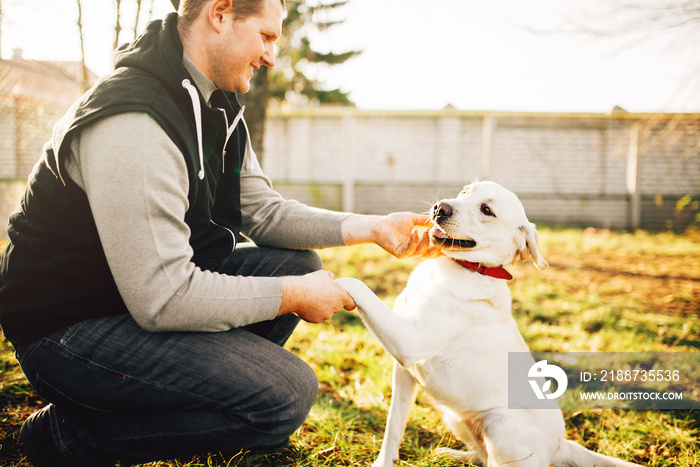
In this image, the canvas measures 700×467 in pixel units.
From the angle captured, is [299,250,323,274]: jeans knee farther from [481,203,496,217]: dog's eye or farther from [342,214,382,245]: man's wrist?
[481,203,496,217]: dog's eye

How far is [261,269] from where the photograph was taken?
212cm

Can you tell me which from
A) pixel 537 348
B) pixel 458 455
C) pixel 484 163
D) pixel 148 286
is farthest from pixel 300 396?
pixel 484 163

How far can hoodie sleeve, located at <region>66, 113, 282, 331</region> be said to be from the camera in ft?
4.32

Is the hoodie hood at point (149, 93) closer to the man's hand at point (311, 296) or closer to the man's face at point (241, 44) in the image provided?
the man's face at point (241, 44)

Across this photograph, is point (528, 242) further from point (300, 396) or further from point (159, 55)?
point (159, 55)

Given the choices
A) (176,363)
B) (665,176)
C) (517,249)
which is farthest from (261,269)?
(665,176)

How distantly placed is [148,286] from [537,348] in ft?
9.47

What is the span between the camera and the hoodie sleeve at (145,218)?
1.32 metres

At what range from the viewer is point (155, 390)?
1.48 m

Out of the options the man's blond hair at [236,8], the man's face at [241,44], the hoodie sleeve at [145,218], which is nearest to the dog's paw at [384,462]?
the hoodie sleeve at [145,218]

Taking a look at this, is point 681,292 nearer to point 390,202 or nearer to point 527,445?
point 527,445

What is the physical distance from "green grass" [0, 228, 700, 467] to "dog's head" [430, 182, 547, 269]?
3.00 ft

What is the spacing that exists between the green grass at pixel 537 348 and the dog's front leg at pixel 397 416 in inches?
3.9

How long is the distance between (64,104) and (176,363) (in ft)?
17.0
